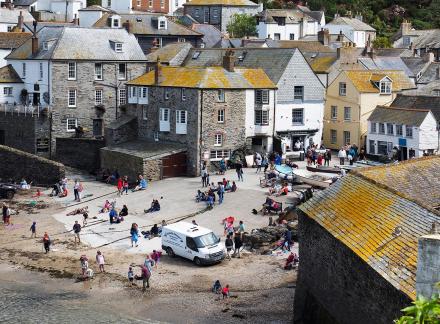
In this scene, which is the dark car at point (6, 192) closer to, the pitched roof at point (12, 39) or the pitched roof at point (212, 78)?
the pitched roof at point (212, 78)

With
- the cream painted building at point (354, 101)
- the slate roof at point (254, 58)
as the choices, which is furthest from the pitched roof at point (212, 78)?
the cream painted building at point (354, 101)

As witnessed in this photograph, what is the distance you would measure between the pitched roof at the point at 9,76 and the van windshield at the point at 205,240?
119 feet

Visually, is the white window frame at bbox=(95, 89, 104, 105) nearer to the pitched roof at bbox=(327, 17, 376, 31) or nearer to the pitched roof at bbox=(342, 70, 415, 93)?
the pitched roof at bbox=(342, 70, 415, 93)

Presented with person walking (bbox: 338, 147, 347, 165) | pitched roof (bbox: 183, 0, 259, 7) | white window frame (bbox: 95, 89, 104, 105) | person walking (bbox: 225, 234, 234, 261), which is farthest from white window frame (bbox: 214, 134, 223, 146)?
pitched roof (bbox: 183, 0, 259, 7)

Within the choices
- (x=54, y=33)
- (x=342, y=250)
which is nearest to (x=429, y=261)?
(x=342, y=250)

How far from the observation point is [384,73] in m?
65.6

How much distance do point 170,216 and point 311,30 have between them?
7146 centimetres

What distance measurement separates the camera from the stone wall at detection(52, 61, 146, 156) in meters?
66.8

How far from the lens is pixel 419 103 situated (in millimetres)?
60156

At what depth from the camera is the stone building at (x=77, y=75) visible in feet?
219

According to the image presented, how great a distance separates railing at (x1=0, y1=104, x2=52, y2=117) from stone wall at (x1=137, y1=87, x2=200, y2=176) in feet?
26.6

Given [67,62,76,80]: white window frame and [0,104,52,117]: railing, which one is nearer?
[0,104,52,117]: railing

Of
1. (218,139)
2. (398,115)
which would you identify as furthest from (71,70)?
(398,115)

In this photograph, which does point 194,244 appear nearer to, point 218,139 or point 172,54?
point 218,139
